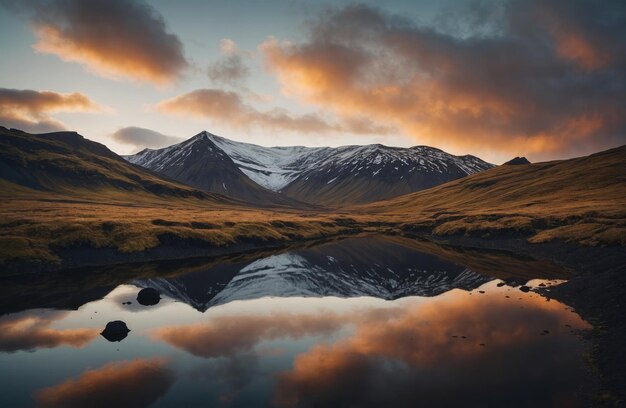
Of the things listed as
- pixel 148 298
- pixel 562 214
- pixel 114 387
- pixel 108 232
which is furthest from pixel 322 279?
pixel 562 214

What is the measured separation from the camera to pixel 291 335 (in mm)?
45594

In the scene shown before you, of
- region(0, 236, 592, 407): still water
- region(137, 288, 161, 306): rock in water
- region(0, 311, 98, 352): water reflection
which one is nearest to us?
region(0, 236, 592, 407): still water

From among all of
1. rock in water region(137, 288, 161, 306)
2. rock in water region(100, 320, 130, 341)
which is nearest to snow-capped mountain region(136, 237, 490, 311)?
rock in water region(137, 288, 161, 306)

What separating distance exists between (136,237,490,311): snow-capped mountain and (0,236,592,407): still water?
27.2 inches

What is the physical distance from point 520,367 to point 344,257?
251 feet

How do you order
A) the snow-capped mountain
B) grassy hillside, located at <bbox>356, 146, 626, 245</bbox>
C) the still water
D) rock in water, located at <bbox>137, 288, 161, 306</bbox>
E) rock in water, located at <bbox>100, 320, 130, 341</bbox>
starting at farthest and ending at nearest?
grassy hillside, located at <bbox>356, 146, 626, 245</bbox>, the snow-capped mountain, rock in water, located at <bbox>137, 288, 161, 306</bbox>, rock in water, located at <bbox>100, 320, 130, 341</bbox>, the still water

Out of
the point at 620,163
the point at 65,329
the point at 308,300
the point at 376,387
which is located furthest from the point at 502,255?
the point at 620,163

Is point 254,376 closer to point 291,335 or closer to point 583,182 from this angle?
point 291,335

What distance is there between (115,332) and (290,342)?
19825mm

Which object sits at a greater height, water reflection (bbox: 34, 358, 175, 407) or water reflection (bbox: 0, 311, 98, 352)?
water reflection (bbox: 34, 358, 175, 407)

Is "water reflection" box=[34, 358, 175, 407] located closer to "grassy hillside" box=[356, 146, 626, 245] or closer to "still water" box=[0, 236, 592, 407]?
"still water" box=[0, 236, 592, 407]

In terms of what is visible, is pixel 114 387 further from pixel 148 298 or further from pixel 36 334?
pixel 148 298

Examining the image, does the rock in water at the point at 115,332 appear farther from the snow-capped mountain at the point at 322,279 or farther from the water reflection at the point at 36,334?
the snow-capped mountain at the point at 322,279

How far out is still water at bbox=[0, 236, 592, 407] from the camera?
1208 inches
